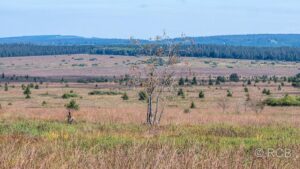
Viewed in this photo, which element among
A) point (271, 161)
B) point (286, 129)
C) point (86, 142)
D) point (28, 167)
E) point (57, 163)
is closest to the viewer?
point (28, 167)

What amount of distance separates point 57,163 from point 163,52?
17228 mm

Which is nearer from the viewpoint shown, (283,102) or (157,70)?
(157,70)

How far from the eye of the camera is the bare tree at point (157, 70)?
22.9 m

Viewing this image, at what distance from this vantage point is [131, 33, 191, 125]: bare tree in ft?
75.0

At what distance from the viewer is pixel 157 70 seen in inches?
942

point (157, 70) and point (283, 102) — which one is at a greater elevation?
point (157, 70)

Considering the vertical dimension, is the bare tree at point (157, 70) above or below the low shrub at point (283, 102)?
above

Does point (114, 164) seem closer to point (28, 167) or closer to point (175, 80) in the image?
point (28, 167)

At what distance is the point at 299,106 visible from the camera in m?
43.2

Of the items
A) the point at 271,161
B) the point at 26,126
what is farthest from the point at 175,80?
the point at 271,161

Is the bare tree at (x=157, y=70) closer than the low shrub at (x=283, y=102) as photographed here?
Yes

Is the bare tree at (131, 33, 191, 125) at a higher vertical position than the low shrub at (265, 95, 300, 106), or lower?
higher

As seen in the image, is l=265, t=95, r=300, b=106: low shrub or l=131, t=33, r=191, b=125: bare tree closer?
l=131, t=33, r=191, b=125: bare tree

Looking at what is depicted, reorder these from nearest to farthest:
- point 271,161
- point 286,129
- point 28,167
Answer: point 28,167 < point 271,161 < point 286,129
